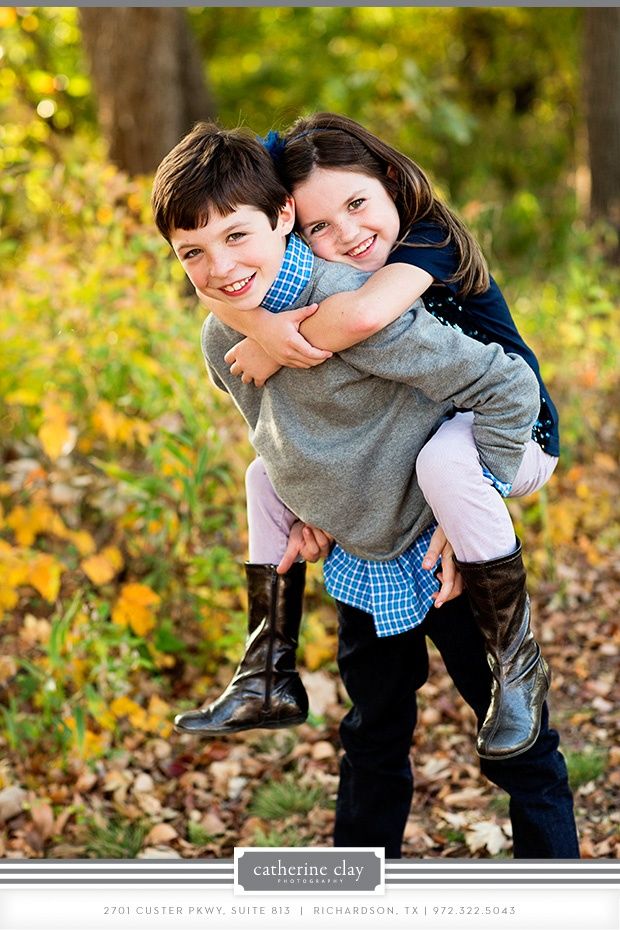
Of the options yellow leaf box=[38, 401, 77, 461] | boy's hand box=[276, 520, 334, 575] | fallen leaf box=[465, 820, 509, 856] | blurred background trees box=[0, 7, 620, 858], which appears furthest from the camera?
yellow leaf box=[38, 401, 77, 461]

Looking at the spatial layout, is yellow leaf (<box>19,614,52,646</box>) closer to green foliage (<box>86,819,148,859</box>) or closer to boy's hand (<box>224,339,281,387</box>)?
green foliage (<box>86,819,148,859</box>)

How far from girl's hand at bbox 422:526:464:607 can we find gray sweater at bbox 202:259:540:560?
0.06 metres

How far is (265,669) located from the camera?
7.11 ft

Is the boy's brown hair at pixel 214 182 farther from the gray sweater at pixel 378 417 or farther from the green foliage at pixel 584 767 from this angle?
the green foliage at pixel 584 767

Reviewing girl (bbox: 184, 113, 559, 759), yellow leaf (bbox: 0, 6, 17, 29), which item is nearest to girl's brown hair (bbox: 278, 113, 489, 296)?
girl (bbox: 184, 113, 559, 759)

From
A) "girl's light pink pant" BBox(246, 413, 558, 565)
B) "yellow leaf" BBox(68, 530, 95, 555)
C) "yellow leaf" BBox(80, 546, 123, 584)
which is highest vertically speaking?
"girl's light pink pant" BBox(246, 413, 558, 565)

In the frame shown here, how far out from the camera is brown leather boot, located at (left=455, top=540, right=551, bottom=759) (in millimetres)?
1835

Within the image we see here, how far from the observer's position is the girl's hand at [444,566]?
6.23 feet

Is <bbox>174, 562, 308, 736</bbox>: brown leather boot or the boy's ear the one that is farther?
<bbox>174, 562, 308, 736</bbox>: brown leather boot

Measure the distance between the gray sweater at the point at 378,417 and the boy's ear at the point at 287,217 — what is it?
0.28ft

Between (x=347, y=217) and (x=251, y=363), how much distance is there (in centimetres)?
31

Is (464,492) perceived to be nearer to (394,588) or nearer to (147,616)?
(394,588)

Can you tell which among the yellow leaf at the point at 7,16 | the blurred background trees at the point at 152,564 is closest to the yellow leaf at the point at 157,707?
the blurred background trees at the point at 152,564

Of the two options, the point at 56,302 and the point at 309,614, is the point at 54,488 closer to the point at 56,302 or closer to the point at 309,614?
the point at 56,302
